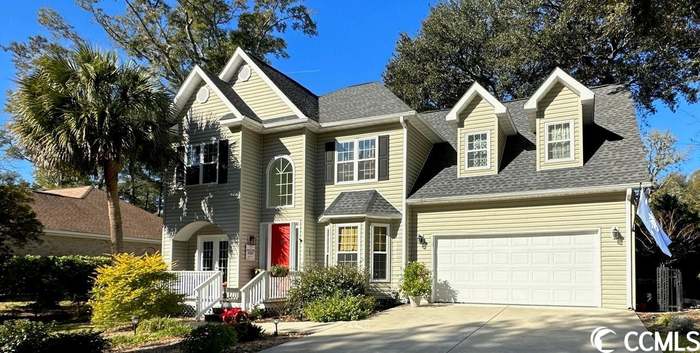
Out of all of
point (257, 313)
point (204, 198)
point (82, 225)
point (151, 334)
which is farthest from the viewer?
point (82, 225)

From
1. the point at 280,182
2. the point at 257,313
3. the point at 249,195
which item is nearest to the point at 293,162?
the point at 280,182

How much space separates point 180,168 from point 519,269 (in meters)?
11.5

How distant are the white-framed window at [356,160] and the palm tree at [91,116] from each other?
18.6ft

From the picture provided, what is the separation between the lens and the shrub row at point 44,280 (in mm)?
18578

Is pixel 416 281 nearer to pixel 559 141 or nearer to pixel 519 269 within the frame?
pixel 519 269

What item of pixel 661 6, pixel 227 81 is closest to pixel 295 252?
pixel 227 81

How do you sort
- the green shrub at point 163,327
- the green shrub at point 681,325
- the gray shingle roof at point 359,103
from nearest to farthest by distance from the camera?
the green shrub at point 681,325 < the green shrub at point 163,327 < the gray shingle roof at point 359,103

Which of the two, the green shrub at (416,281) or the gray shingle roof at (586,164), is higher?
the gray shingle roof at (586,164)

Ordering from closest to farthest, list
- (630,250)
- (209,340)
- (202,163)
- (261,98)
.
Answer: (209,340)
(630,250)
(202,163)
(261,98)

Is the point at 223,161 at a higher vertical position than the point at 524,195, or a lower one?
higher

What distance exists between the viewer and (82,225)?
25.4m

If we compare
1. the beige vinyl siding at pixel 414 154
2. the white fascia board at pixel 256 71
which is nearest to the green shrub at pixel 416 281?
the beige vinyl siding at pixel 414 154

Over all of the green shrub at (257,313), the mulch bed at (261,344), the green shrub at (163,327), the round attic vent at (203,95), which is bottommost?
the green shrub at (257,313)

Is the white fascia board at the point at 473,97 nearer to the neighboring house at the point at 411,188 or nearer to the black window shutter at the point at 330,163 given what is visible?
the neighboring house at the point at 411,188
